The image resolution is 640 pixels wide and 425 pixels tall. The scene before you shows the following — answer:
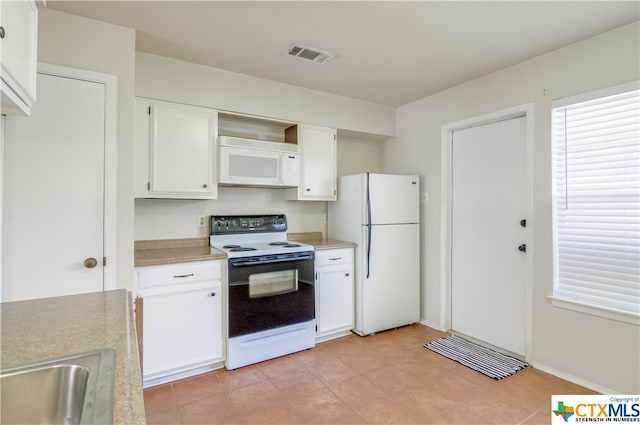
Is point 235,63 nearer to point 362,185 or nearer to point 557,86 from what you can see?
point 362,185

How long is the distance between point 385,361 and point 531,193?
1.80 meters

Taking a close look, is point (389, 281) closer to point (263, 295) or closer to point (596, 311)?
point (263, 295)

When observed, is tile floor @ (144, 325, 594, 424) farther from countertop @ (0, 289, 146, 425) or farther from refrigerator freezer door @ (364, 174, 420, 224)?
refrigerator freezer door @ (364, 174, 420, 224)

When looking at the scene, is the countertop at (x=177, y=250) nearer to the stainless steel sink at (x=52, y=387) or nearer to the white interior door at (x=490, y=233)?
the white interior door at (x=490, y=233)

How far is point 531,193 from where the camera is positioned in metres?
2.58

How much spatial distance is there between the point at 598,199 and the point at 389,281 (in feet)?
5.98

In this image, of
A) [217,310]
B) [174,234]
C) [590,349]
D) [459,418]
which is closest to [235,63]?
[174,234]

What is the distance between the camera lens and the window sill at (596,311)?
209 cm

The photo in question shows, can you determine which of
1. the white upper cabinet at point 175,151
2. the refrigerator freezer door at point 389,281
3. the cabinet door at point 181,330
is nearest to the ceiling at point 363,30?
the white upper cabinet at point 175,151

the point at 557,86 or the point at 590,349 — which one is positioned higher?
the point at 557,86

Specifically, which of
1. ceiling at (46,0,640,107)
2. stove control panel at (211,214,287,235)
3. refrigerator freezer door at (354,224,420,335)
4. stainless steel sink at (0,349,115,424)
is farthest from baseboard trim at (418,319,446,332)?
stainless steel sink at (0,349,115,424)

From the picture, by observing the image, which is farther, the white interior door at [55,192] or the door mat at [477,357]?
the door mat at [477,357]

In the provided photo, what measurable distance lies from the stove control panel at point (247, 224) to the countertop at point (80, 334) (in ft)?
5.26

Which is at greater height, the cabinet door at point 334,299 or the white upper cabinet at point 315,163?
the white upper cabinet at point 315,163
